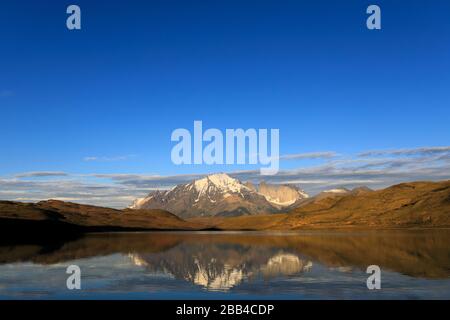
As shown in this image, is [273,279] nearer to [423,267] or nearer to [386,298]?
[386,298]

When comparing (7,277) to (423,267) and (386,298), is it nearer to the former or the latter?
(386,298)

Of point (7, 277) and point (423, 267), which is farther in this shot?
point (423, 267)
